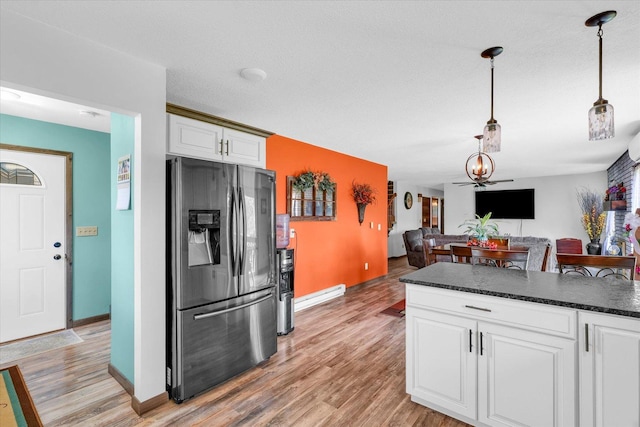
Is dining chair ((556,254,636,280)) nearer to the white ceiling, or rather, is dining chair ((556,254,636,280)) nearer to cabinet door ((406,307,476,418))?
cabinet door ((406,307,476,418))

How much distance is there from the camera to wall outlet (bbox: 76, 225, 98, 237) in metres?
3.73

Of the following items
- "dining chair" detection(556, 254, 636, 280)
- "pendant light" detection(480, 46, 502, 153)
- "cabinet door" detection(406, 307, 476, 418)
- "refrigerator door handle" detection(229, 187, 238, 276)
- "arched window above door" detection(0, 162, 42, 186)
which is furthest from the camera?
"arched window above door" detection(0, 162, 42, 186)

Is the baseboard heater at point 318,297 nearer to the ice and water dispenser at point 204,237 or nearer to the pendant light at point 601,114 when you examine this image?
the ice and water dispenser at point 204,237

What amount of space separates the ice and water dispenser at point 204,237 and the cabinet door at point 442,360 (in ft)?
4.95

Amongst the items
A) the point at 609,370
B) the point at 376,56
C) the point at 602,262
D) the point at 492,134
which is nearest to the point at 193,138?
the point at 376,56

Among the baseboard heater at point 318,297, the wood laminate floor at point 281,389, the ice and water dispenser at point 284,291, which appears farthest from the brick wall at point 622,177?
the ice and water dispenser at point 284,291

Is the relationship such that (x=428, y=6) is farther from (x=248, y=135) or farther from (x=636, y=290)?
(x=248, y=135)

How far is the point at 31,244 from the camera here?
3420mm

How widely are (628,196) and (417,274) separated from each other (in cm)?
538

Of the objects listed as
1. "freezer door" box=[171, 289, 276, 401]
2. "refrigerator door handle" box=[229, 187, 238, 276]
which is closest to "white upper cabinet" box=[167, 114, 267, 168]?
"refrigerator door handle" box=[229, 187, 238, 276]

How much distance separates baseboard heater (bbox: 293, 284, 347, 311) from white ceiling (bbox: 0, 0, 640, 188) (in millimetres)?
2312

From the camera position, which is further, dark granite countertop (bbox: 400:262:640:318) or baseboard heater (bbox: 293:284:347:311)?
baseboard heater (bbox: 293:284:347:311)

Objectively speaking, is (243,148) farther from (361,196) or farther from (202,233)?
(361,196)

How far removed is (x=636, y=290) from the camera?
68.3 inches
